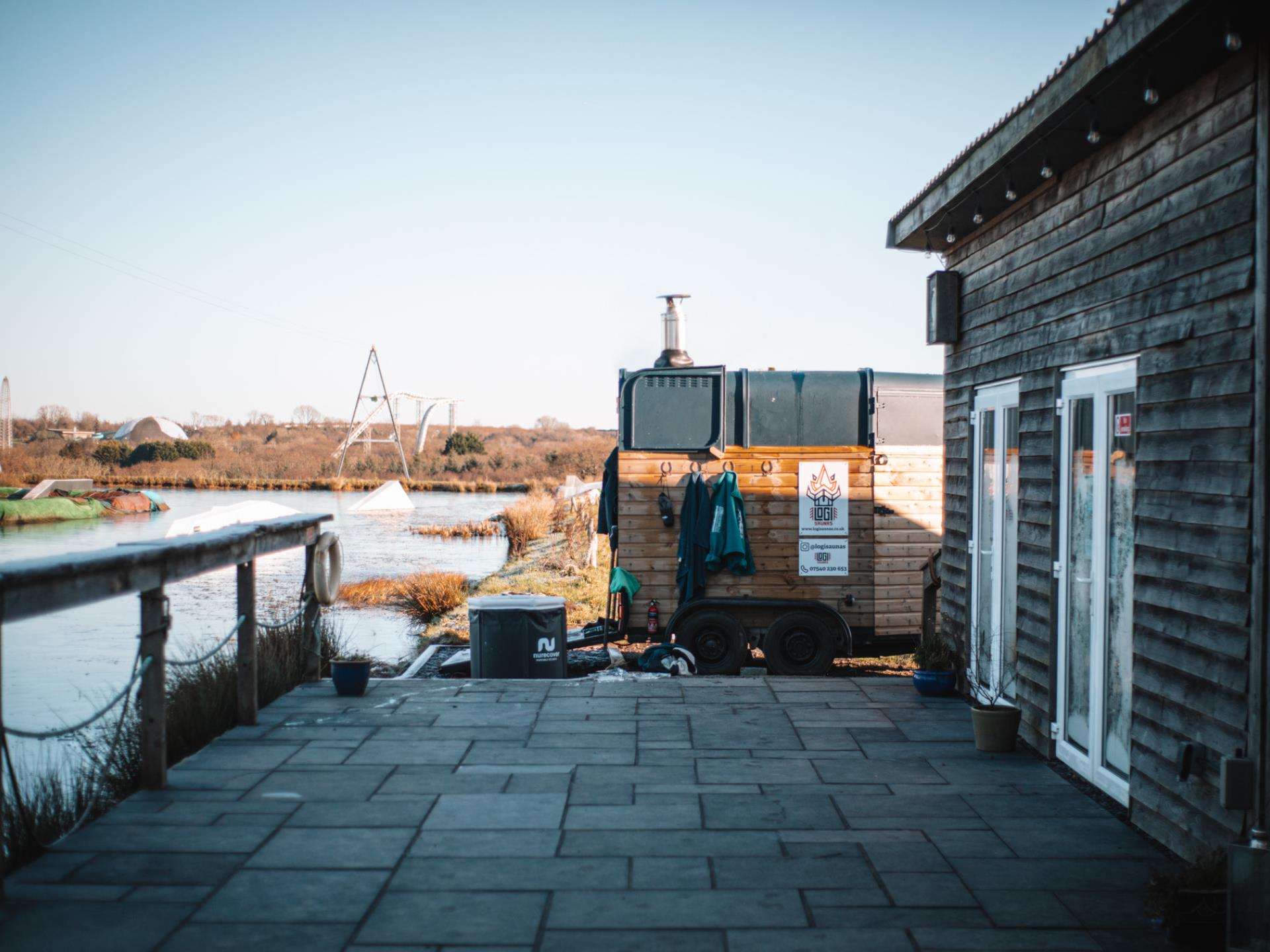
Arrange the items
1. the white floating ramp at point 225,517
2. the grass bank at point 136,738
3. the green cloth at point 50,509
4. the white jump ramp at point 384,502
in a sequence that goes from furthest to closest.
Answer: the white jump ramp at point 384,502 → the green cloth at point 50,509 → the white floating ramp at point 225,517 → the grass bank at point 136,738

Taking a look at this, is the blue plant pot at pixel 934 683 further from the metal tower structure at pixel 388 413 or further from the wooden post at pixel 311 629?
the metal tower structure at pixel 388 413

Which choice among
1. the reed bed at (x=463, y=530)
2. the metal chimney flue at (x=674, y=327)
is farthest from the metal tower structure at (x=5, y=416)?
the metal chimney flue at (x=674, y=327)

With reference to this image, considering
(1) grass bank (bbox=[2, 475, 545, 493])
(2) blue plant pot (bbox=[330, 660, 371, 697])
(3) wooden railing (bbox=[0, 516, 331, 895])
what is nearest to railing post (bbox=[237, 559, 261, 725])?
(3) wooden railing (bbox=[0, 516, 331, 895])

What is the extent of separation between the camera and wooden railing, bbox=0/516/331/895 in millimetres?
3135

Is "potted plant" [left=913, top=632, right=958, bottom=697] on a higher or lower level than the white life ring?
lower

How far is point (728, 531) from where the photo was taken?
928cm

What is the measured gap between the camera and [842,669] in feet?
33.7

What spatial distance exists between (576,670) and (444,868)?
5465mm

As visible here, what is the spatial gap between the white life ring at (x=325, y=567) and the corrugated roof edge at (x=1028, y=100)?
160 inches

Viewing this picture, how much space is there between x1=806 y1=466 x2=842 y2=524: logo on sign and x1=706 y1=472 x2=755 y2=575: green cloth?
0.66m

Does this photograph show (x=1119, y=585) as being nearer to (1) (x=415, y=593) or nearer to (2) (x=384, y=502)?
(1) (x=415, y=593)

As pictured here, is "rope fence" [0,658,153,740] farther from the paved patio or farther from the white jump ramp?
the white jump ramp

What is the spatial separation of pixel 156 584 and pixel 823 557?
6544 mm

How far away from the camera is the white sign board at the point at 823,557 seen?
31.2 feet
